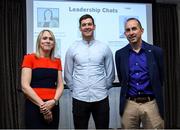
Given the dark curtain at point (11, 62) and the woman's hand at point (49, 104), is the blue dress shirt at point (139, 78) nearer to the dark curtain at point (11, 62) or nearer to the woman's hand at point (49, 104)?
the woman's hand at point (49, 104)

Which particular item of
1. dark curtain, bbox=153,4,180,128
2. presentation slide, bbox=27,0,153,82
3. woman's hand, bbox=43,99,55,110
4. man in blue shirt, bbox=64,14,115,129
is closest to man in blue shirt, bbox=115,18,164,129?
man in blue shirt, bbox=64,14,115,129

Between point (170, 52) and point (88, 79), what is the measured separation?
2700mm

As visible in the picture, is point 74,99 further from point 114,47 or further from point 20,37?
point 20,37

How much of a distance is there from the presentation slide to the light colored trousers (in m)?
1.51

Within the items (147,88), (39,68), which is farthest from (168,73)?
(39,68)

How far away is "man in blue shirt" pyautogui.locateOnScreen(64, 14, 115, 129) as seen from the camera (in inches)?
108

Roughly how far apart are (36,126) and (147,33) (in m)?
2.16

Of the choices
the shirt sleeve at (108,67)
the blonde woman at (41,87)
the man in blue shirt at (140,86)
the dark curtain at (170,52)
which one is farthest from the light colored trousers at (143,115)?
the dark curtain at (170,52)

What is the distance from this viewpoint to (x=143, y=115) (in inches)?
99.1

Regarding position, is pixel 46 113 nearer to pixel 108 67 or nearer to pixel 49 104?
pixel 49 104

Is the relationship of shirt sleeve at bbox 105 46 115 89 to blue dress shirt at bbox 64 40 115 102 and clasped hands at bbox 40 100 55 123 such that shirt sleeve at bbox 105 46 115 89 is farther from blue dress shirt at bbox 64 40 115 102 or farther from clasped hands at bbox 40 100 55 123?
clasped hands at bbox 40 100 55 123

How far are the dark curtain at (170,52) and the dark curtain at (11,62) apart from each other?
2232 millimetres

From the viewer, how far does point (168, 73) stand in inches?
199

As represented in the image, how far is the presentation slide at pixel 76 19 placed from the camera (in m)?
→ 3.76
